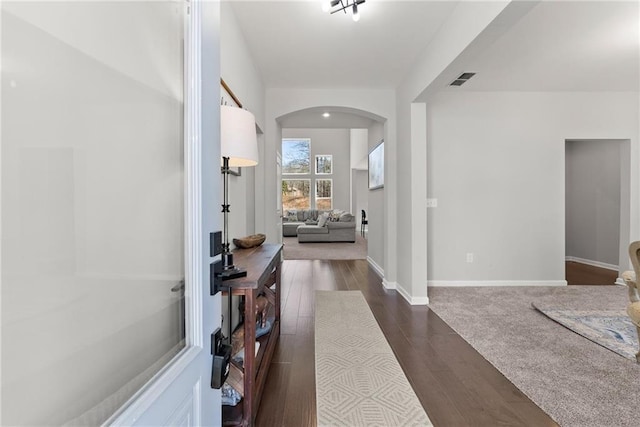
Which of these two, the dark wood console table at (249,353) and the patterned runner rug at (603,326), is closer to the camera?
the dark wood console table at (249,353)

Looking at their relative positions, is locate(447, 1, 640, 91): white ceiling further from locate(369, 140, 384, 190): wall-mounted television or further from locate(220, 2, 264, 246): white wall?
locate(220, 2, 264, 246): white wall

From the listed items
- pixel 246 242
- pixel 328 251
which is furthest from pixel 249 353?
pixel 328 251

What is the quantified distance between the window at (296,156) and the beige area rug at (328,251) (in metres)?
4.61

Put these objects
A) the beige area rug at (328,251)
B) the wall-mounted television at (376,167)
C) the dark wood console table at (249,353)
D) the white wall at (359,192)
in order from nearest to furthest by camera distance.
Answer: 1. the dark wood console table at (249,353)
2. the wall-mounted television at (376,167)
3. the beige area rug at (328,251)
4. the white wall at (359,192)

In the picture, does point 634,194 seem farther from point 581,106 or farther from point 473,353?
point 473,353

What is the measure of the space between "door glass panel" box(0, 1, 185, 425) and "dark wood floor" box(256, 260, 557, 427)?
122 cm

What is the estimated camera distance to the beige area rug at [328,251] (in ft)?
20.3

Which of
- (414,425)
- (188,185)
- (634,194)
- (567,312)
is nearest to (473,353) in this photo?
(414,425)

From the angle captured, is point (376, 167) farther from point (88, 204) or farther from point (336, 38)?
point (88, 204)

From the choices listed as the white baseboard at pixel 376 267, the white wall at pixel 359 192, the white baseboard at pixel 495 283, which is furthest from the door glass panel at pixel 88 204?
the white wall at pixel 359 192

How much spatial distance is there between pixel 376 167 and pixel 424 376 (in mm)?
3450

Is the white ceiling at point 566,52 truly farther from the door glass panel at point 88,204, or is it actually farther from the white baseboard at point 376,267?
the white baseboard at point 376,267

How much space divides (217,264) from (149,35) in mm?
521

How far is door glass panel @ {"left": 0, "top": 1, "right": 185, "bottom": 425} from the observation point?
0.39 metres
